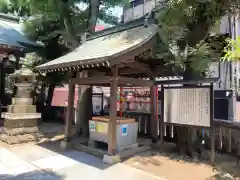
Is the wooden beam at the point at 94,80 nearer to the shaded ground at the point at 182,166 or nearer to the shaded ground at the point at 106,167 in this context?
the shaded ground at the point at 106,167

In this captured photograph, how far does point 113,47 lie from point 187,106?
8.54ft

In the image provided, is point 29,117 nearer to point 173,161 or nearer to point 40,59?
point 40,59

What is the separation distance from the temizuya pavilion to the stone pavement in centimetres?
66

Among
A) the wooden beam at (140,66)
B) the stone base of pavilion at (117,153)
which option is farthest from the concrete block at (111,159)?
the wooden beam at (140,66)

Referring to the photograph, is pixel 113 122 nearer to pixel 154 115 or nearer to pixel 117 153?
pixel 117 153

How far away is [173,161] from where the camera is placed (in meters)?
5.93

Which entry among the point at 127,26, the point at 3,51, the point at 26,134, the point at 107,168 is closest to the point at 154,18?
the point at 127,26

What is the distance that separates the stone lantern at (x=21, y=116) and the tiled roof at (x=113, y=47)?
1921mm

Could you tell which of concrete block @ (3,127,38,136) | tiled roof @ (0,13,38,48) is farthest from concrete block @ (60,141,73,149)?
tiled roof @ (0,13,38,48)

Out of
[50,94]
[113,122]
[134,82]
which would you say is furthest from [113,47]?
[50,94]

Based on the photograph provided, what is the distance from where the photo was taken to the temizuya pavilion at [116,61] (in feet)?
18.3

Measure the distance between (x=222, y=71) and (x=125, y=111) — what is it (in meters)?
5.91

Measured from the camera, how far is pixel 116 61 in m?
5.26

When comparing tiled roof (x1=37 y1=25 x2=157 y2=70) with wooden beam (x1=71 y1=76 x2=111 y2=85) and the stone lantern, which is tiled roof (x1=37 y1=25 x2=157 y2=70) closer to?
wooden beam (x1=71 y1=76 x2=111 y2=85)
